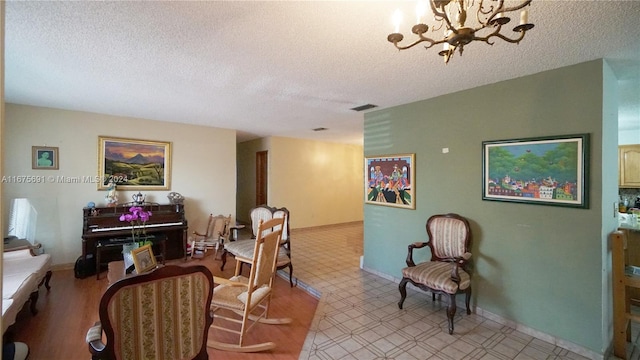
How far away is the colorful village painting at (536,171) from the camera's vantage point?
7.86 ft

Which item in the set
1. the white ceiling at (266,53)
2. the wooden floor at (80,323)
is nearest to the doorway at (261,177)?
the white ceiling at (266,53)

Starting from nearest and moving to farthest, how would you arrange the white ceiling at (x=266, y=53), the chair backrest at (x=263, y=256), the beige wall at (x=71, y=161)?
the white ceiling at (x=266, y=53) < the chair backrest at (x=263, y=256) < the beige wall at (x=71, y=161)

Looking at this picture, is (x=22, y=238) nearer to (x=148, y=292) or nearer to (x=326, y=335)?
(x=148, y=292)

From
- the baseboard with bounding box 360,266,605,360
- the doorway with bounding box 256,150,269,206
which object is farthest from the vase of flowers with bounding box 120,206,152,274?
the baseboard with bounding box 360,266,605,360

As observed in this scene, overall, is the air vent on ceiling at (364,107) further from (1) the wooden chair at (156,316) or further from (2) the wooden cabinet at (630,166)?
(2) the wooden cabinet at (630,166)

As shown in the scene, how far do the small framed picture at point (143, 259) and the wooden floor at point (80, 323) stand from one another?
849mm

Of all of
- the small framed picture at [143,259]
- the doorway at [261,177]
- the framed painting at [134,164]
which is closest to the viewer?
the small framed picture at [143,259]

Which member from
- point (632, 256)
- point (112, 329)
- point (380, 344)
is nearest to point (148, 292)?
point (112, 329)

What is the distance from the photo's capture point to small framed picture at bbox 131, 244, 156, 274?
207 centimetres

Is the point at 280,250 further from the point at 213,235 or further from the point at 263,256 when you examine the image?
the point at 213,235

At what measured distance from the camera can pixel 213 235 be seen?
214 inches

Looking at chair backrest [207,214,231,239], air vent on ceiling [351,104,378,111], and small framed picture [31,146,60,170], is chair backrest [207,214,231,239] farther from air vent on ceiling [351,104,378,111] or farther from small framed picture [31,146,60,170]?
air vent on ceiling [351,104,378,111]

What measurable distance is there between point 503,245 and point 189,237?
16.4 ft

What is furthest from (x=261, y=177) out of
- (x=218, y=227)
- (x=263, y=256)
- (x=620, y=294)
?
(x=620, y=294)
